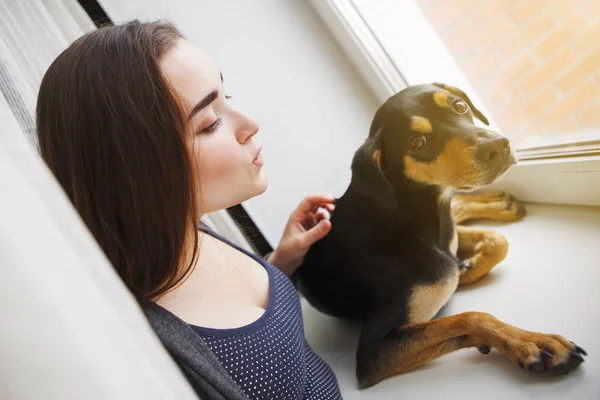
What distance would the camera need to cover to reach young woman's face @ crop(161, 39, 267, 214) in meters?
0.63

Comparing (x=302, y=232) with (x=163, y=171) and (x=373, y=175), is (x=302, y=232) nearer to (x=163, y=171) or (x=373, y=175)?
(x=373, y=175)

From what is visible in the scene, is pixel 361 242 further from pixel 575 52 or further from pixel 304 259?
pixel 575 52

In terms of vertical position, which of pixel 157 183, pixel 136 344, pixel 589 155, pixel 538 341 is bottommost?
pixel 538 341

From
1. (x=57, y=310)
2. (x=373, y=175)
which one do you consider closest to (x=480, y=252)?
(x=373, y=175)

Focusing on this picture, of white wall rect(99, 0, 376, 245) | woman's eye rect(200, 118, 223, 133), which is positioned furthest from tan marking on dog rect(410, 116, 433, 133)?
woman's eye rect(200, 118, 223, 133)

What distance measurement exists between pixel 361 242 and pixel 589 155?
1.51ft

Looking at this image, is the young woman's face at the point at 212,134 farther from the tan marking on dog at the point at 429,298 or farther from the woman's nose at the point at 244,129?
the tan marking on dog at the point at 429,298

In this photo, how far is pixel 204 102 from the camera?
639 mm

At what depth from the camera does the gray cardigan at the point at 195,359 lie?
1.86 feet

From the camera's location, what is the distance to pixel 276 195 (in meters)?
1.34

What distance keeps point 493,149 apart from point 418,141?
0.14m

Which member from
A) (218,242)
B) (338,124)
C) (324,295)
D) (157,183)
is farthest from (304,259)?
(157,183)

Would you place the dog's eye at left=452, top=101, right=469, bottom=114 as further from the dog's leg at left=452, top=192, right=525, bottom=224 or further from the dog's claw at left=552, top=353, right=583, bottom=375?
the dog's claw at left=552, top=353, right=583, bottom=375

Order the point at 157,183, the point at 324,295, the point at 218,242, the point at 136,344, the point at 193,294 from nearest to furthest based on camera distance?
1. the point at 136,344
2. the point at 157,183
3. the point at 193,294
4. the point at 218,242
5. the point at 324,295
